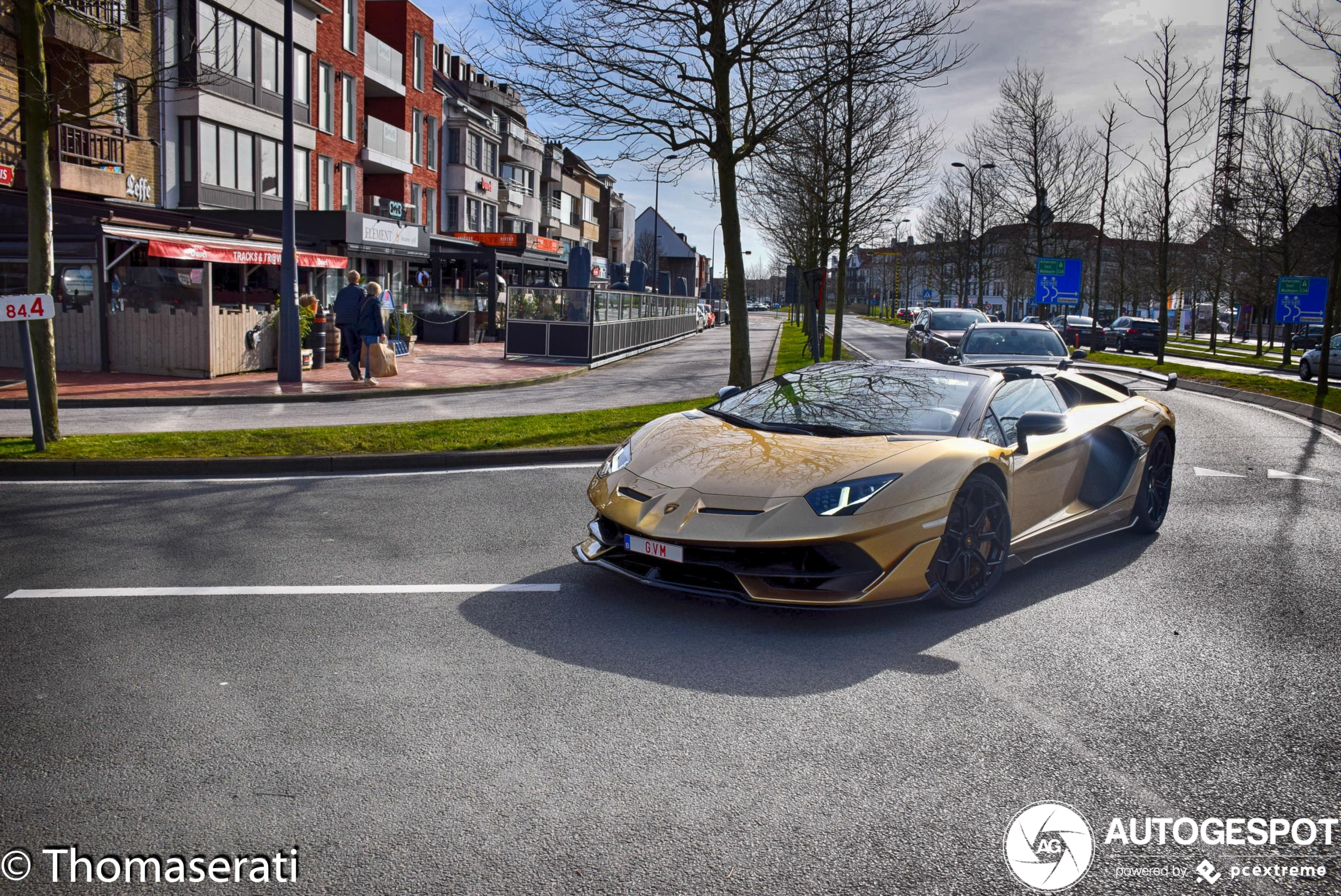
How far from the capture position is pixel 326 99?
111 feet

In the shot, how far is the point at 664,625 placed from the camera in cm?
502

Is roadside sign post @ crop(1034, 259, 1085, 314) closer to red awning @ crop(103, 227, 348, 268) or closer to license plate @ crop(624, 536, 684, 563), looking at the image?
red awning @ crop(103, 227, 348, 268)

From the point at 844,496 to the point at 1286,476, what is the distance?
678cm

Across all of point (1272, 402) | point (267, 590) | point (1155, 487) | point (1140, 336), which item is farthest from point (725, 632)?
point (1140, 336)

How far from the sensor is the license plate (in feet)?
16.4

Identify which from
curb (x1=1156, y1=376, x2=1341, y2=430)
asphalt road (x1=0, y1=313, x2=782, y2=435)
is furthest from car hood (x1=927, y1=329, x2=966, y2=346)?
curb (x1=1156, y1=376, x2=1341, y2=430)

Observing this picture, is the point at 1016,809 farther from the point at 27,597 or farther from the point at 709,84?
the point at 709,84

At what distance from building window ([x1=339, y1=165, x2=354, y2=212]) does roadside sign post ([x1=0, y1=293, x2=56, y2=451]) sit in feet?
88.2

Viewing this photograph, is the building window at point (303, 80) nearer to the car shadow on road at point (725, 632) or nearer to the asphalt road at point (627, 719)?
→ the asphalt road at point (627, 719)

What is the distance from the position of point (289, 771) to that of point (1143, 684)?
3.32m

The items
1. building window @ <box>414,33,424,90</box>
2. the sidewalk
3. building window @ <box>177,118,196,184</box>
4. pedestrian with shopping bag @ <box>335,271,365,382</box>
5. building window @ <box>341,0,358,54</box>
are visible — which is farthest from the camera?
building window @ <box>414,33,424,90</box>

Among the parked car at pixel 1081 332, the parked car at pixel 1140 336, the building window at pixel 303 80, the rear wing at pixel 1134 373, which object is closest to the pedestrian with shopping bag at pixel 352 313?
the rear wing at pixel 1134 373

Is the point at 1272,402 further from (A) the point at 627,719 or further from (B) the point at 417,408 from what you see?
(A) the point at 627,719

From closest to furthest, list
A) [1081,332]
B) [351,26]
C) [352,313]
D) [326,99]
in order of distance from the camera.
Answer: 1. [352,313]
2. [326,99]
3. [351,26]
4. [1081,332]
